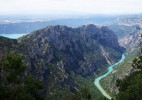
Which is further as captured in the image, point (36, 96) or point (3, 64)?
point (36, 96)

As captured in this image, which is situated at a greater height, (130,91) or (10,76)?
(10,76)

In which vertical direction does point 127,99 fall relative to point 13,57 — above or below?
below

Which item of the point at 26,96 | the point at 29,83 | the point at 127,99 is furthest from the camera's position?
the point at 127,99

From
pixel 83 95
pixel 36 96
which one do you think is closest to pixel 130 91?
pixel 83 95

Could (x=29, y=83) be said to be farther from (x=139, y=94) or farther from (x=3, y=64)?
(x=139, y=94)

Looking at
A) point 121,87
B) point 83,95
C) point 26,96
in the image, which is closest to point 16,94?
point 26,96

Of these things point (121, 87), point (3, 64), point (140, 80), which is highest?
point (3, 64)

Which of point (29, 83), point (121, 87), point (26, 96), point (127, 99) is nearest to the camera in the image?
point (26, 96)

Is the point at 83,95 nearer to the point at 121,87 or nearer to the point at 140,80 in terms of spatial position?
the point at 140,80

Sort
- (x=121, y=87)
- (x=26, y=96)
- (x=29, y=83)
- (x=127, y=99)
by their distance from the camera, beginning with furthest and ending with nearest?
1. (x=121, y=87)
2. (x=127, y=99)
3. (x=29, y=83)
4. (x=26, y=96)
